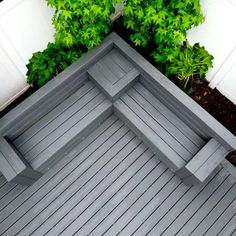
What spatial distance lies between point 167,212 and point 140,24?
8.71ft

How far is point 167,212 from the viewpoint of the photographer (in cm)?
392

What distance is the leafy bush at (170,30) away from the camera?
3.54 metres

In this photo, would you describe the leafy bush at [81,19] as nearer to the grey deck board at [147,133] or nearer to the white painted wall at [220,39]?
the grey deck board at [147,133]

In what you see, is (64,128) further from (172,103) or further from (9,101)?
(172,103)

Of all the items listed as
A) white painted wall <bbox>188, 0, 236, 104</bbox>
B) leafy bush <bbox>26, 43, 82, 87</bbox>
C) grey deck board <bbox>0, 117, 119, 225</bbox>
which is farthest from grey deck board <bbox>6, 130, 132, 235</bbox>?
white painted wall <bbox>188, 0, 236, 104</bbox>

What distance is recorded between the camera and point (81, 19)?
11.8 ft

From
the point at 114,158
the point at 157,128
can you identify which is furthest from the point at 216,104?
the point at 114,158

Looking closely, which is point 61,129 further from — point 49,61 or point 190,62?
point 190,62

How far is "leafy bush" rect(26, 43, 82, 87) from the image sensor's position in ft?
13.9

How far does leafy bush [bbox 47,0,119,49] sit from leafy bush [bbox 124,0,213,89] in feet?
1.11

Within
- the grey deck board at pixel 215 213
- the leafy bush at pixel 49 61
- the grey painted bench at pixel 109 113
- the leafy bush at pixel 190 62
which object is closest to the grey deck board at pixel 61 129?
the grey painted bench at pixel 109 113

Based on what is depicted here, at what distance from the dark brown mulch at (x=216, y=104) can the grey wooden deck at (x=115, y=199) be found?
2.77 ft

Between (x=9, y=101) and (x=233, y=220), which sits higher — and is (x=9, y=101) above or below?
above

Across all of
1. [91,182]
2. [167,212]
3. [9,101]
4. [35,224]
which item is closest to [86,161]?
[91,182]
